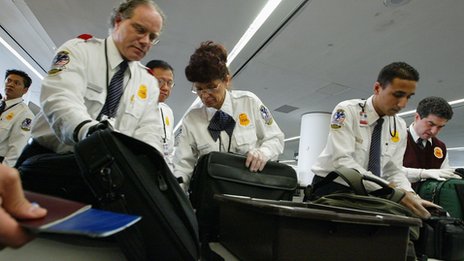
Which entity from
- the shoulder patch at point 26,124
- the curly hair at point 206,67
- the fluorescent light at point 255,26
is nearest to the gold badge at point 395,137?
the curly hair at point 206,67

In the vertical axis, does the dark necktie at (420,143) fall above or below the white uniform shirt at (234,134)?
below

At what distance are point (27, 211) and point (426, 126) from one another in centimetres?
238

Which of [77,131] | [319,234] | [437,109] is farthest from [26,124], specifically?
[437,109]

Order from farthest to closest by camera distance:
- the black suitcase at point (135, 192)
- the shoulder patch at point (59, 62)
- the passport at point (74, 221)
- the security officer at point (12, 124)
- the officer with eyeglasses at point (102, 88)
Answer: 1. the security officer at point (12, 124)
2. the shoulder patch at point (59, 62)
3. the officer with eyeglasses at point (102, 88)
4. the black suitcase at point (135, 192)
5. the passport at point (74, 221)

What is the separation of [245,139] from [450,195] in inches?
43.3

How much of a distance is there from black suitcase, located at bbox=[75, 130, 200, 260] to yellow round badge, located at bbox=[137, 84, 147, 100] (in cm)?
61

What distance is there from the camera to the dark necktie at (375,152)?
1567 mm

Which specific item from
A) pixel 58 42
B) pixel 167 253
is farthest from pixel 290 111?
pixel 167 253

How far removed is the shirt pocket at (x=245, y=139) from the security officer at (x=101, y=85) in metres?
0.42

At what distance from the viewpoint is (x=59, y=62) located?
955mm

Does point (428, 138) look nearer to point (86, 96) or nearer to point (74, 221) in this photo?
point (86, 96)

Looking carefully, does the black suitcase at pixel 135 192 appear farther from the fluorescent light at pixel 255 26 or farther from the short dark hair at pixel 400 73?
the fluorescent light at pixel 255 26

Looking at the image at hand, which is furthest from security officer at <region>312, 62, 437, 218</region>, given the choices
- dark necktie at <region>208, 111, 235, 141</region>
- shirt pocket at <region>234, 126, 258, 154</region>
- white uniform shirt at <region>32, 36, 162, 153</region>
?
white uniform shirt at <region>32, 36, 162, 153</region>

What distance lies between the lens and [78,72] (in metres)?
0.96
